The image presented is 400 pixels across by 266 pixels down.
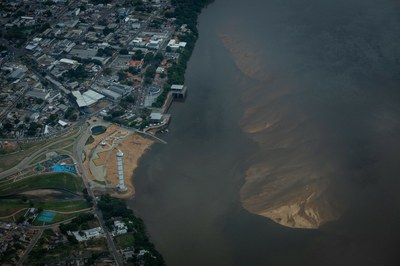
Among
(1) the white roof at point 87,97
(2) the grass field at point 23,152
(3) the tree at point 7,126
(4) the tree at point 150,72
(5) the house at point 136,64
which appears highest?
(4) the tree at point 150,72

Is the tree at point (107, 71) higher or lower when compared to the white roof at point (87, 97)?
higher

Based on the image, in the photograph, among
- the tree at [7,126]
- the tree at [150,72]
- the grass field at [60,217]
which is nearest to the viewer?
the grass field at [60,217]

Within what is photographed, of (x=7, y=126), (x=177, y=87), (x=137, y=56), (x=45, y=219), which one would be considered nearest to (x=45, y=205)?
(x=45, y=219)

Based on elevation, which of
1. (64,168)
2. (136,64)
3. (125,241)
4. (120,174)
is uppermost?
(136,64)

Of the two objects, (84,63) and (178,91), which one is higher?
(178,91)

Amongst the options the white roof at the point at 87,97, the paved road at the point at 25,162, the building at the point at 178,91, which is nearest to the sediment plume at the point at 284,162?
the building at the point at 178,91

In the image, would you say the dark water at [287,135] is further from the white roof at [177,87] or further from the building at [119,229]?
the building at [119,229]

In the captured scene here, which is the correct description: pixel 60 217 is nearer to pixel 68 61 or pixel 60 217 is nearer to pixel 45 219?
pixel 45 219

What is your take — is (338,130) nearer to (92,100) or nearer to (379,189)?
(379,189)
